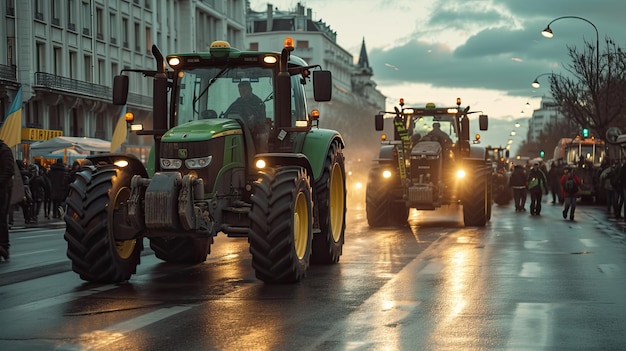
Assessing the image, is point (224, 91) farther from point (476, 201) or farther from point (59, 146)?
point (59, 146)

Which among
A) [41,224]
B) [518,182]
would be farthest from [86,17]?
[518,182]

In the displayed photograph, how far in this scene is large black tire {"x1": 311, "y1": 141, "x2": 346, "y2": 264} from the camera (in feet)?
45.1

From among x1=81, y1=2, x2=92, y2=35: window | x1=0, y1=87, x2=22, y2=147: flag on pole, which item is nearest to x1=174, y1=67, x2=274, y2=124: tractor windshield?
x1=0, y1=87, x2=22, y2=147: flag on pole

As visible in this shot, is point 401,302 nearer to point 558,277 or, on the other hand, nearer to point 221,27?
point 558,277

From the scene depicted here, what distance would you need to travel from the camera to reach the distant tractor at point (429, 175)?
24266 mm

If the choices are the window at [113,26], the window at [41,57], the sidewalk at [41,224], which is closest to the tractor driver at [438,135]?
the sidewalk at [41,224]

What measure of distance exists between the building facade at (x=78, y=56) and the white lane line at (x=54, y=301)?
126 ft

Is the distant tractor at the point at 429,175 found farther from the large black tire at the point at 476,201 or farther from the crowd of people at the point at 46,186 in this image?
the crowd of people at the point at 46,186

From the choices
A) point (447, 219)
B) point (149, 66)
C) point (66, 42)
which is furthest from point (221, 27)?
point (447, 219)

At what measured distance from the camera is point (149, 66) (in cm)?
6756

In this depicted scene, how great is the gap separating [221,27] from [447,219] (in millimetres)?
59255

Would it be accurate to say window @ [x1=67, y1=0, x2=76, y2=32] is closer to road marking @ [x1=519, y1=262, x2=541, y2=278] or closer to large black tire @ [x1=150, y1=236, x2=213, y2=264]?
large black tire @ [x1=150, y1=236, x2=213, y2=264]

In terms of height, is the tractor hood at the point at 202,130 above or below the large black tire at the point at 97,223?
above

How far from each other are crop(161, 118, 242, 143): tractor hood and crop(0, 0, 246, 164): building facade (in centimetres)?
3744
